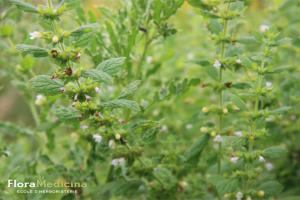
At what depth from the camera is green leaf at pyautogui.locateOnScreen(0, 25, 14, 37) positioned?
4.55ft

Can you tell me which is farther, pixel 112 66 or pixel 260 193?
pixel 260 193

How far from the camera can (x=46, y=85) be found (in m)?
0.87

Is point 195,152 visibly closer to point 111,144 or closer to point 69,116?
point 111,144

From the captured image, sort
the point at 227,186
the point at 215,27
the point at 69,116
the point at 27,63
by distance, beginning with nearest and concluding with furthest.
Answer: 1. the point at 69,116
2. the point at 227,186
3. the point at 215,27
4. the point at 27,63

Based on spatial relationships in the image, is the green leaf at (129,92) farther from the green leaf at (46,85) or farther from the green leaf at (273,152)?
the green leaf at (273,152)

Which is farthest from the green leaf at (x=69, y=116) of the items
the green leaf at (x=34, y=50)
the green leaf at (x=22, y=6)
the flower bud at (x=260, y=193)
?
the flower bud at (x=260, y=193)

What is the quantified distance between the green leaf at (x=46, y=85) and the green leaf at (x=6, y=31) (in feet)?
2.34

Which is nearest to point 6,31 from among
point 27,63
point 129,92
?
point 27,63

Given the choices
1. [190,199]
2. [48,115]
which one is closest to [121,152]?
[190,199]

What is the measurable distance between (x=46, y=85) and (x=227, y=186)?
76cm

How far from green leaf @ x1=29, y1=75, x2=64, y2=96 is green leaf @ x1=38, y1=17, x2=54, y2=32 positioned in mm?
160

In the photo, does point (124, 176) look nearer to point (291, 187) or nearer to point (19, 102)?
point (291, 187)

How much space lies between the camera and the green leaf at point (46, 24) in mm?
857

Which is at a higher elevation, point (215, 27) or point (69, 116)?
point (215, 27)
